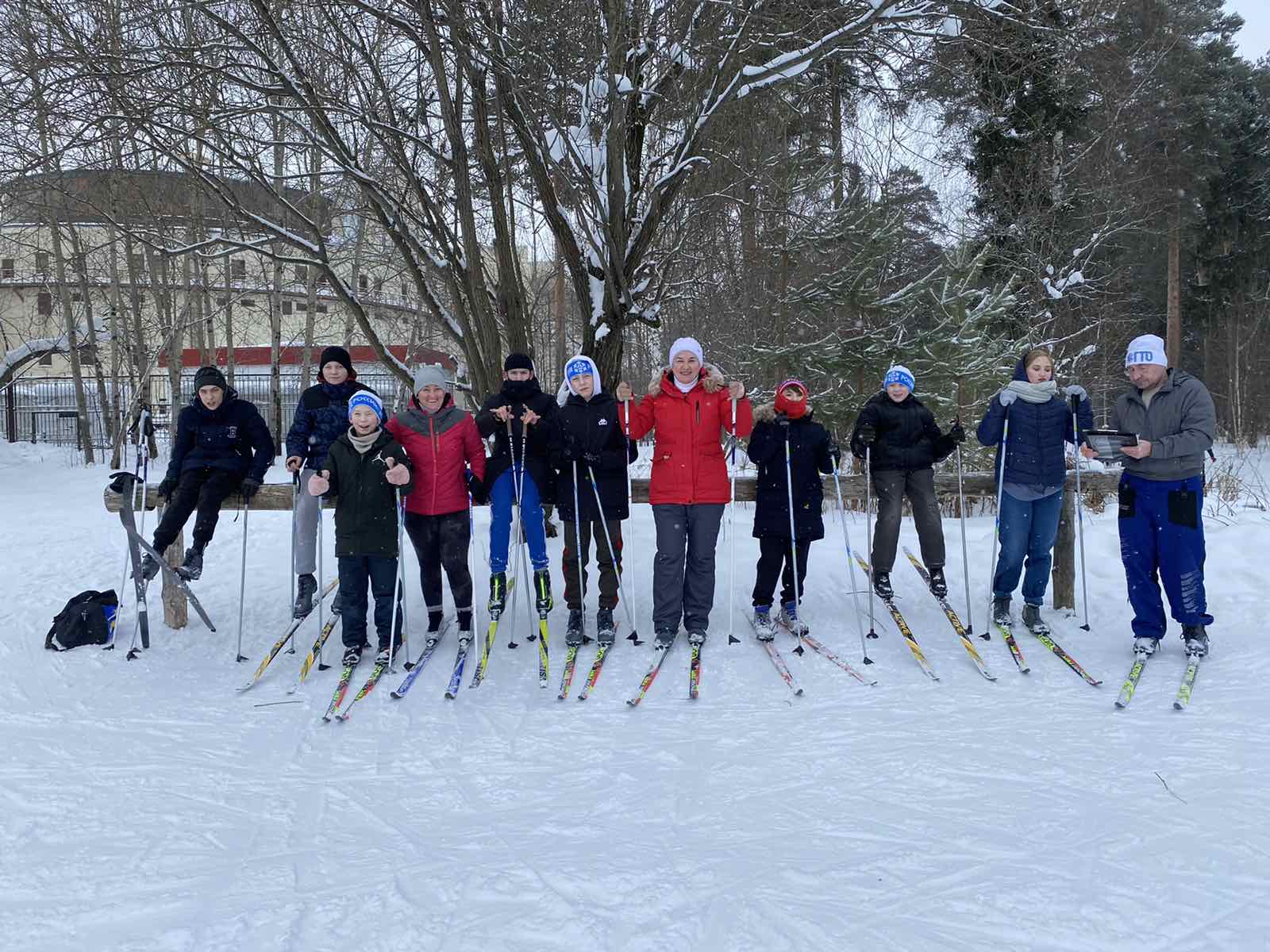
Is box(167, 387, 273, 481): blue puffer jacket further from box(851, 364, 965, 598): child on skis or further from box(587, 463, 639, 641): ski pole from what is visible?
box(851, 364, 965, 598): child on skis

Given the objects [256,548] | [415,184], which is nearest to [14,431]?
[256,548]

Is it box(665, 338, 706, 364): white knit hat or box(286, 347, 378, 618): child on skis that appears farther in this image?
box(286, 347, 378, 618): child on skis

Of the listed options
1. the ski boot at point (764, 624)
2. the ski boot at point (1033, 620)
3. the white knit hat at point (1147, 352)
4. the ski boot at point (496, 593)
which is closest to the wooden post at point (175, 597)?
the ski boot at point (496, 593)

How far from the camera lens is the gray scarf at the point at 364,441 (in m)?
5.12

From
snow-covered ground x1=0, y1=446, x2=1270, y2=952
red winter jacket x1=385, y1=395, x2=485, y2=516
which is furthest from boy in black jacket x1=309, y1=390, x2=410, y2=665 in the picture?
snow-covered ground x1=0, y1=446, x2=1270, y2=952

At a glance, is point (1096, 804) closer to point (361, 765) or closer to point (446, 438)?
point (361, 765)

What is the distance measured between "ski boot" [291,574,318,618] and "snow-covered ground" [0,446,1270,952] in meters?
0.40

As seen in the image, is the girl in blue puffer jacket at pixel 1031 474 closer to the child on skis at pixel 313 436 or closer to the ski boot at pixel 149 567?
the child on skis at pixel 313 436

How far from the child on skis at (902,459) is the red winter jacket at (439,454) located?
8.50 feet

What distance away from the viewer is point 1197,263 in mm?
24172

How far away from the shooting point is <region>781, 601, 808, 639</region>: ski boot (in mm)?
5477

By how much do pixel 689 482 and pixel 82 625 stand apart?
4.26 metres

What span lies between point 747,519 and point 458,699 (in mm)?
4916

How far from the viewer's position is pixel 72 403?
2511 cm
